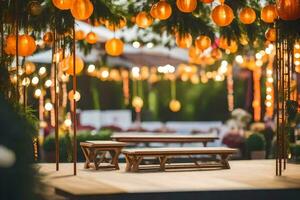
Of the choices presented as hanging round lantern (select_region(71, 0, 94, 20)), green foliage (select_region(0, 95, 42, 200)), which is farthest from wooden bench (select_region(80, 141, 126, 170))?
green foliage (select_region(0, 95, 42, 200))

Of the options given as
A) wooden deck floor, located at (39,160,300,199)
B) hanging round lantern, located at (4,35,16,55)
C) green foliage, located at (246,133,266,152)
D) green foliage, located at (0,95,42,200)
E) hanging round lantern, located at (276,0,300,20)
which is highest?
hanging round lantern, located at (276,0,300,20)

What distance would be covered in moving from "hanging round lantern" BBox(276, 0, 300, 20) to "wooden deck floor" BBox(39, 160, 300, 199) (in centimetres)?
199

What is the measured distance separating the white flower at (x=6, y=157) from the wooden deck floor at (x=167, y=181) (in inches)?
110

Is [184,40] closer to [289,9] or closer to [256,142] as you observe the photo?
[289,9]

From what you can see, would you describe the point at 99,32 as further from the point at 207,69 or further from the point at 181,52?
the point at 207,69

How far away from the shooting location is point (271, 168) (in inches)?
434

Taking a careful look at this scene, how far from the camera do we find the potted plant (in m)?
14.3

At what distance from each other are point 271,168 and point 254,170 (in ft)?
1.53

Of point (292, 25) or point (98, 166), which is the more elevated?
point (292, 25)

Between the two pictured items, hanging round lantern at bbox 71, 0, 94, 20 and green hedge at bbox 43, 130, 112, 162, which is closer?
hanging round lantern at bbox 71, 0, 94, 20

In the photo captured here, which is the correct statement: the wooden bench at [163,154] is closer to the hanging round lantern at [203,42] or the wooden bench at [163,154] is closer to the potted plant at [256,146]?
the hanging round lantern at [203,42]

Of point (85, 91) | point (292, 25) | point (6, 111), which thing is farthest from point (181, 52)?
point (6, 111)

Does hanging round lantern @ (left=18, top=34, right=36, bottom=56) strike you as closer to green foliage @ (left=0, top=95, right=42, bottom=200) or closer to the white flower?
green foliage @ (left=0, top=95, right=42, bottom=200)

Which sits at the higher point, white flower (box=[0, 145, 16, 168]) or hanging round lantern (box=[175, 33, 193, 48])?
hanging round lantern (box=[175, 33, 193, 48])
